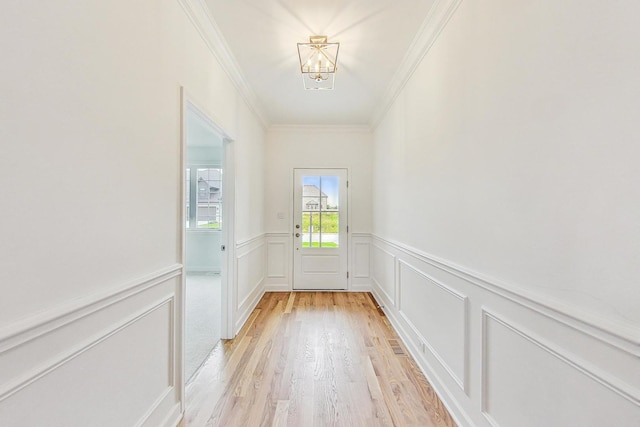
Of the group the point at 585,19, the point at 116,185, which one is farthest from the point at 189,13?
the point at 585,19

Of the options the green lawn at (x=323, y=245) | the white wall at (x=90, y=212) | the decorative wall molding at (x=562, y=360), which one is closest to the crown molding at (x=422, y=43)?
the white wall at (x=90, y=212)

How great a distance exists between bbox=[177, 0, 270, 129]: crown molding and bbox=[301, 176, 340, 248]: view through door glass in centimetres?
162

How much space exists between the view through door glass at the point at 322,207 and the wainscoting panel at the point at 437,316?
6.27ft

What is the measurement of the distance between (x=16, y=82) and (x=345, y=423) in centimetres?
215

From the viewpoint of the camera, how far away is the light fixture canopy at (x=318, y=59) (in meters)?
2.35

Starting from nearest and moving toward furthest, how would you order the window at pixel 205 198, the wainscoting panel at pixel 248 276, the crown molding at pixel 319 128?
1. the wainscoting panel at pixel 248 276
2. the crown molding at pixel 319 128
3. the window at pixel 205 198

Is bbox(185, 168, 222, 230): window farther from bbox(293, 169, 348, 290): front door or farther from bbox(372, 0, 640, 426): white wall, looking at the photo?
bbox(372, 0, 640, 426): white wall

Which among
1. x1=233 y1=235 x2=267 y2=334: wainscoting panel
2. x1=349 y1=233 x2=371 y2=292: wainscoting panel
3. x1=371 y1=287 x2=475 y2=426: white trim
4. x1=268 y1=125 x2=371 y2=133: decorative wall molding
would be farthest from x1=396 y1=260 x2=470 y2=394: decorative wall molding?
x1=268 y1=125 x2=371 y2=133: decorative wall molding

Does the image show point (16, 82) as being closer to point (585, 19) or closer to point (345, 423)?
point (585, 19)

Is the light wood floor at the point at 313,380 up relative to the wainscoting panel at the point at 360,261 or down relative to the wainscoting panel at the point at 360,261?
down

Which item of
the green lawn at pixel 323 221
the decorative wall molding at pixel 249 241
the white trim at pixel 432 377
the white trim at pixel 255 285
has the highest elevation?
the green lawn at pixel 323 221

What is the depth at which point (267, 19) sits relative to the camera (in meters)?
2.12

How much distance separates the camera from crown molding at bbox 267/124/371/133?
4.59 metres

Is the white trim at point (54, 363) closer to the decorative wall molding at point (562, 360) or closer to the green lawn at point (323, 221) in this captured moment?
the decorative wall molding at point (562, 360)
